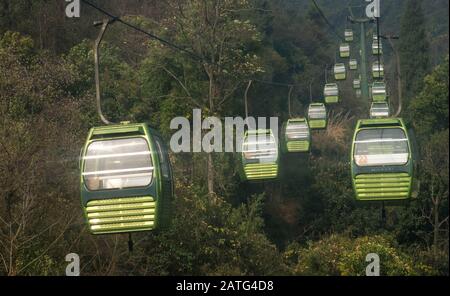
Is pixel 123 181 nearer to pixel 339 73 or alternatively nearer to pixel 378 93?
pixel 378 93

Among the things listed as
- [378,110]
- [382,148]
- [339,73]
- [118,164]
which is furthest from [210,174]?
[339,73]

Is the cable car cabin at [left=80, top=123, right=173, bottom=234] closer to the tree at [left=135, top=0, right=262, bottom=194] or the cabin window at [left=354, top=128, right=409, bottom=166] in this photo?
the cabin window at [left=354, top=128, right=409, bottom=166]

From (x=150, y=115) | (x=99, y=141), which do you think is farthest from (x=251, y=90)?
(x=99, y=141)

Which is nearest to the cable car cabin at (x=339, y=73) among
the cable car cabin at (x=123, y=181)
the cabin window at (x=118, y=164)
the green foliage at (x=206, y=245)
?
the green foliage at (x=206, y=245)

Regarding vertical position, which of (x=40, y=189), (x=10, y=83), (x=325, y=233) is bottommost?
(x=325, y=233)
